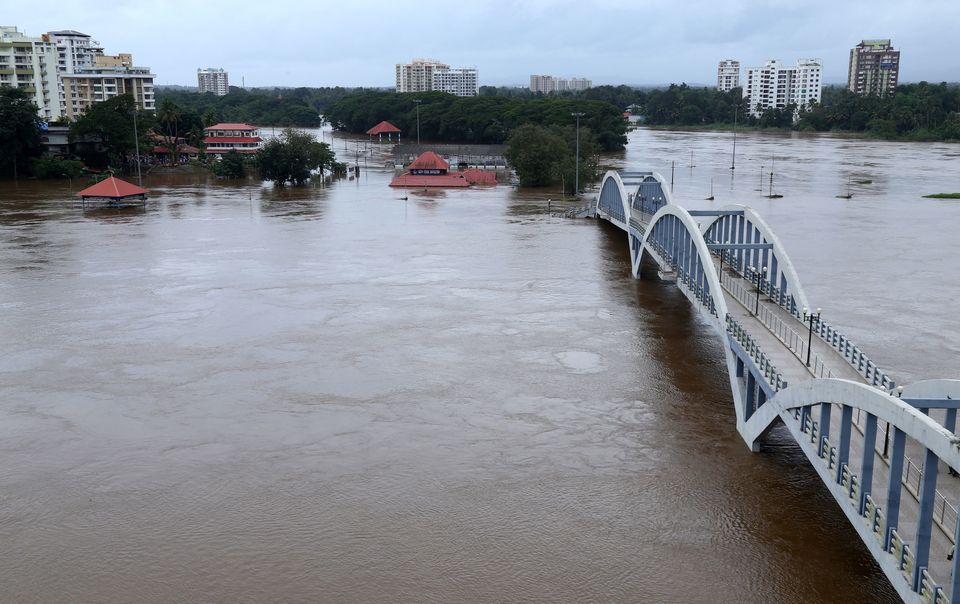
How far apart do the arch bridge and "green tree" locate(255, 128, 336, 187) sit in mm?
42381

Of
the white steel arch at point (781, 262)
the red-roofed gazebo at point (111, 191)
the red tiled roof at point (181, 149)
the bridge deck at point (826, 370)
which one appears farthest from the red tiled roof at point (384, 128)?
the white steel arch at point (781, 262)

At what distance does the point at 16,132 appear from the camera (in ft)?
218

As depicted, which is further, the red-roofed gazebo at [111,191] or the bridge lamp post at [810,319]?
the red-roofed gazebo at [111,191]

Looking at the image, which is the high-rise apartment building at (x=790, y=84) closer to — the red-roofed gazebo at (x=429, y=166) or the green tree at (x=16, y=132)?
the red-roofed gazebo at (x=429, y=166)

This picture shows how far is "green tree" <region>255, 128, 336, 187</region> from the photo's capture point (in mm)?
66625

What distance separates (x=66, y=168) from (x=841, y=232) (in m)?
56.7

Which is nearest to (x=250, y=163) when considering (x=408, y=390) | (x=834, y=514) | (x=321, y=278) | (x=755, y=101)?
(x=321, y=278)

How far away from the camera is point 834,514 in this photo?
52.8 ft

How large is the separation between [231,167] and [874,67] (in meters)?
155

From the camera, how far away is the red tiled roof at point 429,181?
6706 cm

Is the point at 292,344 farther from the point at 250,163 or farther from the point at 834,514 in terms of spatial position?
the point at 250,163

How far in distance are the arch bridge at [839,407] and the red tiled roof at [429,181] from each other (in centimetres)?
3830

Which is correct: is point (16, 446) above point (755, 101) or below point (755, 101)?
below

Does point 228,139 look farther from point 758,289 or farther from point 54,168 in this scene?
point 758,289
